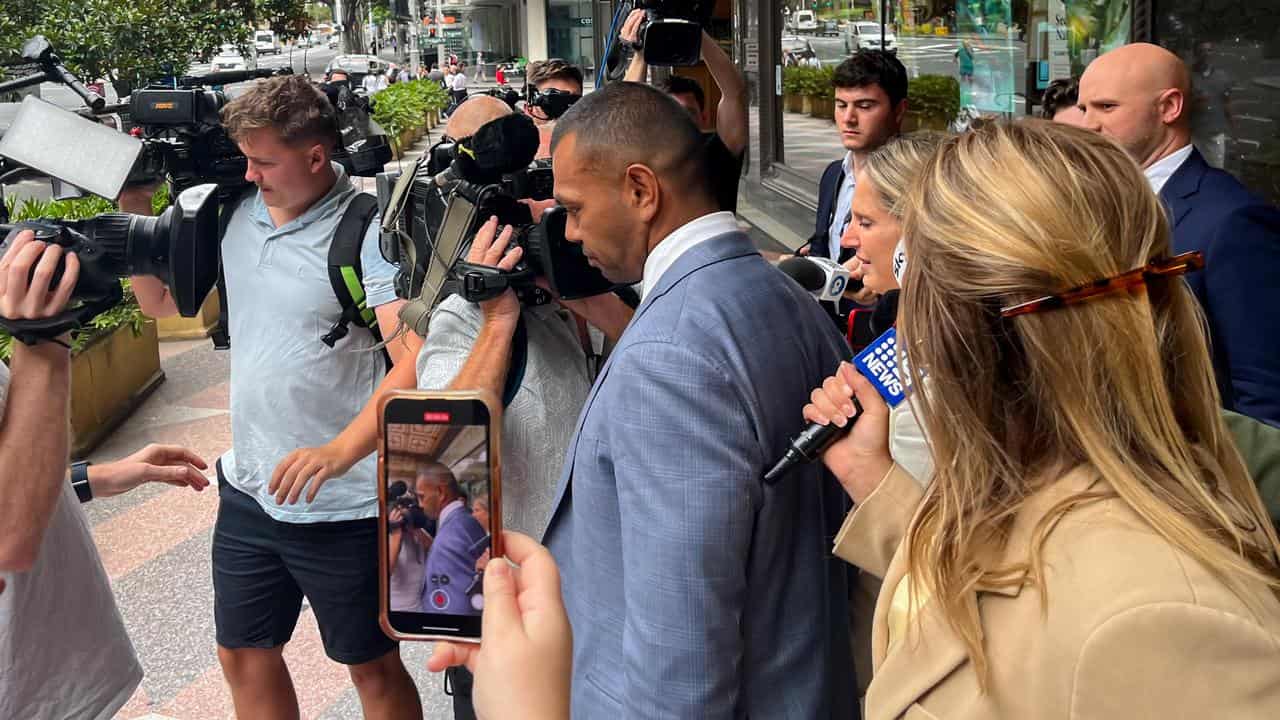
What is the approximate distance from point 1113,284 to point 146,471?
221 centimetres

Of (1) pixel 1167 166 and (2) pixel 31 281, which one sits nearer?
(2) pixel 31 281

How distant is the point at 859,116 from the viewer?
468cm

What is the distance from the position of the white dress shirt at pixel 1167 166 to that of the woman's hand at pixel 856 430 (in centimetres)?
176

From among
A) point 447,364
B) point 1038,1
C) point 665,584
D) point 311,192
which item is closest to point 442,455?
point 665,584

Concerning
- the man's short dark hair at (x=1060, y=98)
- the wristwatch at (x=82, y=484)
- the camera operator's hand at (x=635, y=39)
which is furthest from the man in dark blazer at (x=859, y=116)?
the wristwatch at (x=82, y=484)

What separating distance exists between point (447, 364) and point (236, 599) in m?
1.18

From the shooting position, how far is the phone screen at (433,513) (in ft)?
4.85

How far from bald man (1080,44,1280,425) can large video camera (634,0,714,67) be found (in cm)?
135

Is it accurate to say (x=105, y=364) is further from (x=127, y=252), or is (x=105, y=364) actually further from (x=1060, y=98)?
(x=1060, y=98)

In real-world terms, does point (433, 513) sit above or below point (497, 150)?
below

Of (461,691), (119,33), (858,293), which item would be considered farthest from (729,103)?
(119,33)

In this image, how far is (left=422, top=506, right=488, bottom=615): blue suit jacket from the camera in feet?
4.84

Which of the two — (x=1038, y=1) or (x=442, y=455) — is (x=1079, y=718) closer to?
(x=442, y=455)

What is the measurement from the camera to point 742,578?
1.76 metres
